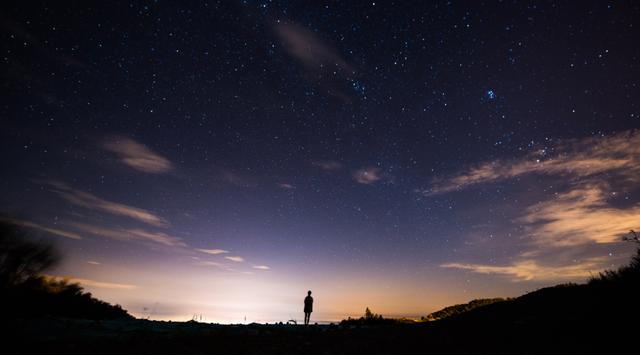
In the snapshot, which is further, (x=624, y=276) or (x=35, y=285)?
(x=35, y=285)

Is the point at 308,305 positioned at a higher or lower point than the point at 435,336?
higher

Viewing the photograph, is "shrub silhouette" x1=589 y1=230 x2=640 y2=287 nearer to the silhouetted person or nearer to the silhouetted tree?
the silhouetted person

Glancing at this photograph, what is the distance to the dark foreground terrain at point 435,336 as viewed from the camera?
696 centimetres

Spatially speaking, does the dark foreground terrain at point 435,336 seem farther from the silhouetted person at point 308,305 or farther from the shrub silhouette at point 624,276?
the silhouetted person at point 308,305

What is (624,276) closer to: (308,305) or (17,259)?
(308,305)

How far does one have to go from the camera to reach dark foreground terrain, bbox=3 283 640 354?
274 inches

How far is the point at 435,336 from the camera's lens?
8.74 metres

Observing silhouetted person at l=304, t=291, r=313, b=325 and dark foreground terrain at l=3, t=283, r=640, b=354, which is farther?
silhouetted person at l=304, t=291, r=313, b=325

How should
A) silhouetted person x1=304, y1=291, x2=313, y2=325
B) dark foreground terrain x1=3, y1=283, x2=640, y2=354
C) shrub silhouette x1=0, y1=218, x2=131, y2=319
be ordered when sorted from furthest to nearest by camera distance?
1. silhouetted person x1=304, y1=291, x2=313, y2=325
2. shrub silhouette x1=0, y1=218, x2=131, y2=319
3. dark foreground terrain x1=3, y1=283, x2=640, y2=354

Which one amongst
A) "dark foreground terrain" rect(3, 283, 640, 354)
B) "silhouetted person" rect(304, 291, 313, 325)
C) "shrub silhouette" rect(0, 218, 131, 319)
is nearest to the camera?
"dark foreground terrain" rect(3, 283, 640, 354)

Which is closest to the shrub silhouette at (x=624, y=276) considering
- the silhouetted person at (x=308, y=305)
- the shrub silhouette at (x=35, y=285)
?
the silhouetted person at (x=308, y=305)

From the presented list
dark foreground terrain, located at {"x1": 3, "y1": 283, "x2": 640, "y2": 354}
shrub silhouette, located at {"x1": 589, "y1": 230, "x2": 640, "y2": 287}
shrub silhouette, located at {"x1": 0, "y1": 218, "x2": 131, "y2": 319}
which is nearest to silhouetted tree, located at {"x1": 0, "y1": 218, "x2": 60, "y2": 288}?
shrub silhouette, located at {"x1": 0, "y1": 218, "x2": 131, "y2": 319}

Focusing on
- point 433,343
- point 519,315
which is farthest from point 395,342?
point 519,315

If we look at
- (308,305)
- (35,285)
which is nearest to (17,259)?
(35,285)
